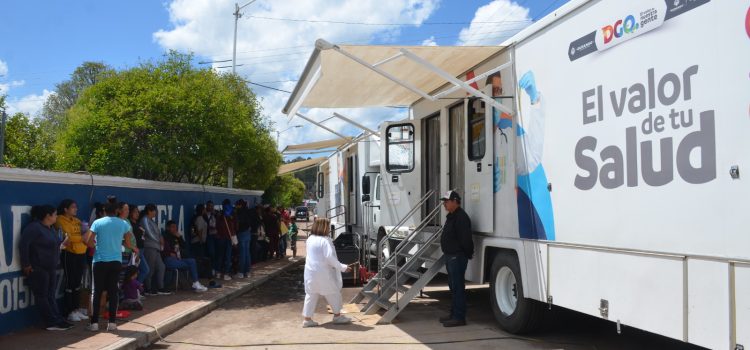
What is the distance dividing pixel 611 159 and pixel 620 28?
4.01 ft

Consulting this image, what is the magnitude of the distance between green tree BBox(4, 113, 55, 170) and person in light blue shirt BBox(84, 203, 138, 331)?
55.5 feet

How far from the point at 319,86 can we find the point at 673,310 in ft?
21.9

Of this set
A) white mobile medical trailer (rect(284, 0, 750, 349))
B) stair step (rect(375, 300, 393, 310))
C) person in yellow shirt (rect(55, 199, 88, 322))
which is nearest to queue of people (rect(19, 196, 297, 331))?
person in yellow shirt (rect(55, 199, 88, 322))

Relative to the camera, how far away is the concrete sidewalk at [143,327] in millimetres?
7125

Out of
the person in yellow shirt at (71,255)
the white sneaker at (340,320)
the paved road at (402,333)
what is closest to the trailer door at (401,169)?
the paved road at (402,333)

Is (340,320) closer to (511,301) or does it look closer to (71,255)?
(511,301)

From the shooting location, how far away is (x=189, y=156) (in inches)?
559

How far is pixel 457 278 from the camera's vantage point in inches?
331

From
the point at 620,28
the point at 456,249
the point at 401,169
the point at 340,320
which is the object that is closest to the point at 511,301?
the point at 456,249

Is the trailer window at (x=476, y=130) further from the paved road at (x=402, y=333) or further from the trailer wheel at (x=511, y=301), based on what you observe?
the paved road at (x=402, y=333)

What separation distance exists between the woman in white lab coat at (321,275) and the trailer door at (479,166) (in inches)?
79.8

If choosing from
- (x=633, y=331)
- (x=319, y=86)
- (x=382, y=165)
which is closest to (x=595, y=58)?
(x=633, y=331)

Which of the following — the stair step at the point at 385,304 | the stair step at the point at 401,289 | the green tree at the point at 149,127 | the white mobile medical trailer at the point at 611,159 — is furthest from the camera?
the green tree at the point at 149,127

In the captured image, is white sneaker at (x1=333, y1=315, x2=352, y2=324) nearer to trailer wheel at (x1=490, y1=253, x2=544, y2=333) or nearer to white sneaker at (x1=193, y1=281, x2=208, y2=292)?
trailer wheel at (x1=490, y1=253, x2=544, y2=333)
